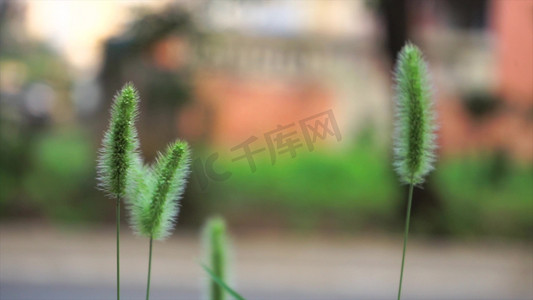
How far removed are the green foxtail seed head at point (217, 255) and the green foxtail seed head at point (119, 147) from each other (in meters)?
0.19

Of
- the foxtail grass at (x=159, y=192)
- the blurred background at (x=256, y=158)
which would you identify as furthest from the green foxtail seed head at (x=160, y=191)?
the blurred background at (x=256, y=158)

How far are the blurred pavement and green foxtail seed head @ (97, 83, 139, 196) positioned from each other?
6093 millimetres

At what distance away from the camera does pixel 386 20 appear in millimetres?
8703

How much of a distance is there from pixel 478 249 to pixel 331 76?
3.78m

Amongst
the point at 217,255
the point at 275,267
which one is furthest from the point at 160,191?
the point at 275,267

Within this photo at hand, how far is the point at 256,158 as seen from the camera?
308 inches

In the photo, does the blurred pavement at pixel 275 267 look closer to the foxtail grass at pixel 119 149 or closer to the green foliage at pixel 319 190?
the green foliage at pixel 319 190

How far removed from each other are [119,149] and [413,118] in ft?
0.91

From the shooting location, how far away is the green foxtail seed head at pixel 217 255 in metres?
0.92

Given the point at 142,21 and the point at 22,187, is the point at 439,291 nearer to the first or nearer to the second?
the point at 142,21

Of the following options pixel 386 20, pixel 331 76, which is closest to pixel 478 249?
pixel 386 20

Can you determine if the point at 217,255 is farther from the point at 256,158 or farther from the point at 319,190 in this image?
the point at 319,190

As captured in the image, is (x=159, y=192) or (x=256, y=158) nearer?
(x=159, y=192)

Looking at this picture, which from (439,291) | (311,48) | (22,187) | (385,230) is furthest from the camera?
(311,48)
